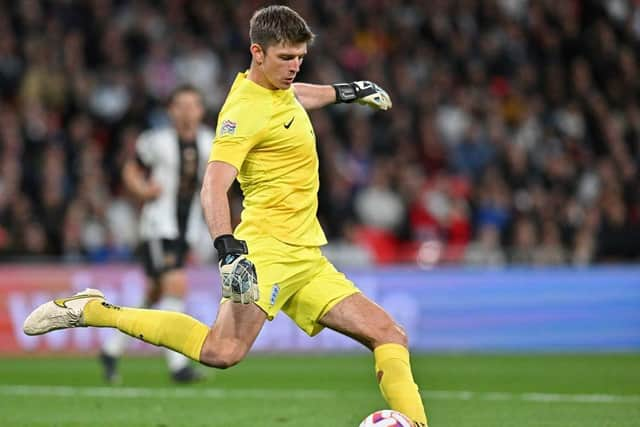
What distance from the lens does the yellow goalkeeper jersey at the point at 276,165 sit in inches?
275

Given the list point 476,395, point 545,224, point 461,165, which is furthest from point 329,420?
point 461,165

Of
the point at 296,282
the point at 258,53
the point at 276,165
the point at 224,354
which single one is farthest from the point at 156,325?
the point at 258,53

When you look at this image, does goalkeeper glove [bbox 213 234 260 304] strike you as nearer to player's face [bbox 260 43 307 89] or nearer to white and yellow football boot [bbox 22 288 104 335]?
player's face [bbox 260 43 307 89]

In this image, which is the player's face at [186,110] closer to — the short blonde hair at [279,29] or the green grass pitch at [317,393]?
the green grass pitch at [317,393]

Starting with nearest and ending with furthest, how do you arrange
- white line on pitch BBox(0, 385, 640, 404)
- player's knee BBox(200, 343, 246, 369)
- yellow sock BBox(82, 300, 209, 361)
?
player's knee BBox(200, 343, 246, 369) < yellow sock BBox(82, 300, 209, 361) < white line on pitch BBox(0, 385, 640, 404)

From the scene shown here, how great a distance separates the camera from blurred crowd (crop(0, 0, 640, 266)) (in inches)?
659

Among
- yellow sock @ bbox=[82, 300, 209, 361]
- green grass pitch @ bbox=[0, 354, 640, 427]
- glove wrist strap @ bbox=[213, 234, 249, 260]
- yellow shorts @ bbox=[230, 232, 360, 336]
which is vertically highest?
glove wrist strap @ bbox=[213, 234, 249, 260]

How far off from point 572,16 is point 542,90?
188 cm

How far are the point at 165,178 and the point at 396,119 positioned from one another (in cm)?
766

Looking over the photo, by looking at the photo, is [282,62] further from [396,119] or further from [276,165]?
[396,119]

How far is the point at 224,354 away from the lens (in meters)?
7.03

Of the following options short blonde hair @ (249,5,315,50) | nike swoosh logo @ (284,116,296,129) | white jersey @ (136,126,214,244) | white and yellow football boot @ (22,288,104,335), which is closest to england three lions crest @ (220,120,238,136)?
nike swoosh logo @ (284,116,296,129)

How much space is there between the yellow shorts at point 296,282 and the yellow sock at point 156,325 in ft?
1.54

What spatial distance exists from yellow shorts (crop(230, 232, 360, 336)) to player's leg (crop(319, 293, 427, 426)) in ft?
0.24
